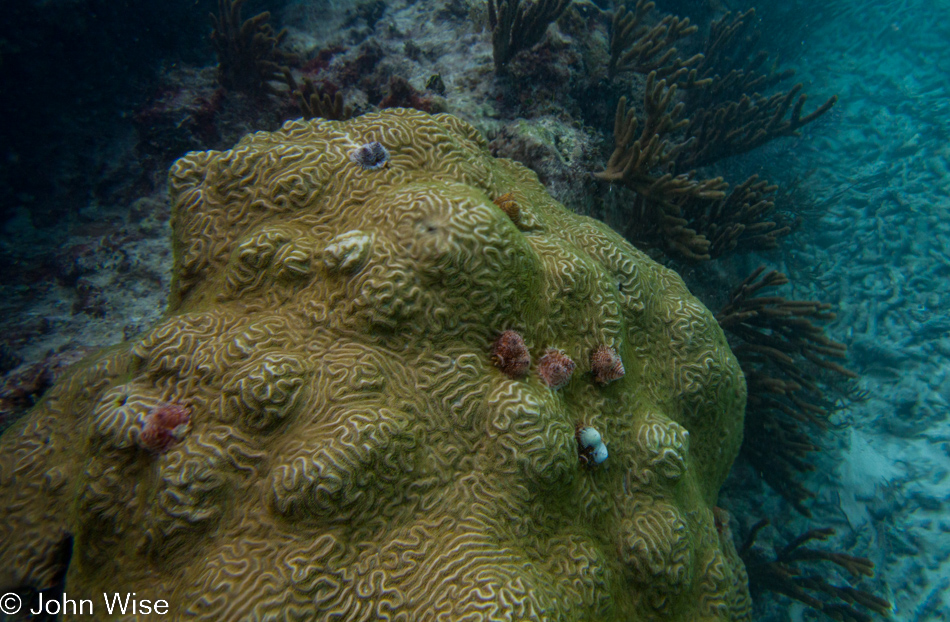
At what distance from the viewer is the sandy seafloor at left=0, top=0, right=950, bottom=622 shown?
5.11 meters

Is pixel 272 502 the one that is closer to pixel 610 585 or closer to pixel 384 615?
pixel 384 615

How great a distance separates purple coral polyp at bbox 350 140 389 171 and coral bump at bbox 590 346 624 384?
2.15 m

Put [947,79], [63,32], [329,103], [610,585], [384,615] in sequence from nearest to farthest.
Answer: [384,615] → [610,585] → [329,103] → [63,32] → [947,79]

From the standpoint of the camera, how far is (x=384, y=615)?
7.36ft

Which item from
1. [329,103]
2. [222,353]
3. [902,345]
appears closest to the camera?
[222,353]

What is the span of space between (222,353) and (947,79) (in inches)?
722

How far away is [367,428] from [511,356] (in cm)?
99

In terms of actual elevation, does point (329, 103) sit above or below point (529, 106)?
below

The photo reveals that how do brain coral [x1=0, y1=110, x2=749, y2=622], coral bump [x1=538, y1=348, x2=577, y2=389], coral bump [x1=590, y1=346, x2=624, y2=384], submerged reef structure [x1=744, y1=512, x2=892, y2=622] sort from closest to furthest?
brain coral [x1=0, y1=110, x2=749, y2=622] < coral bump [x1=538, y1=348, x2=577, y2=389] < coral bump [x1=590, y1=346, x2=624, y2=384] < submerged reef structure [x1=744, y1=512, x2=892, y2=622]

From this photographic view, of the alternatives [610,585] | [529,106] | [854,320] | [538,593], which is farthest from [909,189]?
[538,593]

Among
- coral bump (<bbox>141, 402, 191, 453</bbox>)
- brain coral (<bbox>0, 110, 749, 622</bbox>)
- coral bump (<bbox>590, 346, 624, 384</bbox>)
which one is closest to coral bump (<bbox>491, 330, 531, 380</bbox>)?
brain coral (<bbox>0, 110, 749, 622</bbox>)

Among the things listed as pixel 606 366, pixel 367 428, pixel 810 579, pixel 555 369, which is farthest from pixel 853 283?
pixel 367 428

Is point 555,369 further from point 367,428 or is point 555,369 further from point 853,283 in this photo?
point 853,283

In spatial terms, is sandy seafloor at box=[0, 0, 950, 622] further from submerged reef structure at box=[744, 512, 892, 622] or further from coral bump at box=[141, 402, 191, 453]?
coral bump at box=[141, 402, 191, 453]
